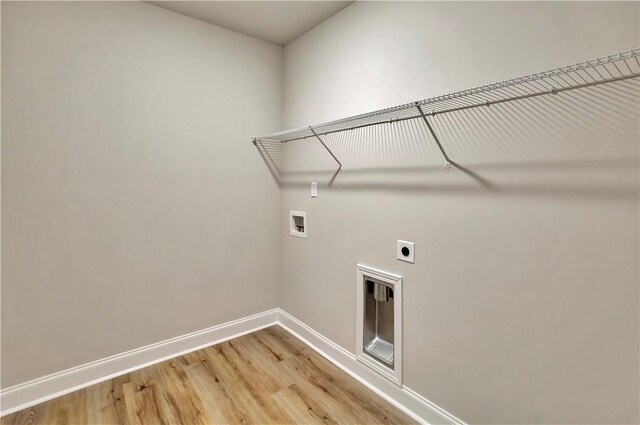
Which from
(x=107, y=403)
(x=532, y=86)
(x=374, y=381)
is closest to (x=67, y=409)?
(x=107, y=403)

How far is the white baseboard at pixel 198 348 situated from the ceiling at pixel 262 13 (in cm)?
235

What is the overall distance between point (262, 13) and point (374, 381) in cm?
258

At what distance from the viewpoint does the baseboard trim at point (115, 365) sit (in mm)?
1729

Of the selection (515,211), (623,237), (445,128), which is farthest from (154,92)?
(623,237)

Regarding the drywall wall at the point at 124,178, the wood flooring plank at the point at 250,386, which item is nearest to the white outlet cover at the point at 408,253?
the wood flooring plank at the point at 250,386

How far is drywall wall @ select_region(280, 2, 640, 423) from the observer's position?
1.05 m

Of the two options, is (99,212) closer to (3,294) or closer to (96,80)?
(3,294)

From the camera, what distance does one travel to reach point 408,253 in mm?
1683

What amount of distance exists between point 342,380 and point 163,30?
2664 millimetres

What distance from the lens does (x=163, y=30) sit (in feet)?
6.85

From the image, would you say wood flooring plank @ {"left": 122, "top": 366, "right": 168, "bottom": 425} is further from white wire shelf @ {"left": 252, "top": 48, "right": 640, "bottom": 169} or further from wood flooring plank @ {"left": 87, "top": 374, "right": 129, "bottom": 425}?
white wire shelf @ {"left": 252, "top": 48, "right": 640, "bottom": 169}

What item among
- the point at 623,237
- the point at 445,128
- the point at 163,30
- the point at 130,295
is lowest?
the point at 130,295

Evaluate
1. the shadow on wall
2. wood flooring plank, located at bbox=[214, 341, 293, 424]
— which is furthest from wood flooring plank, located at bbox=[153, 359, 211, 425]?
the shadow on wall

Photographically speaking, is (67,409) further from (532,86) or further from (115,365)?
(532,86)
